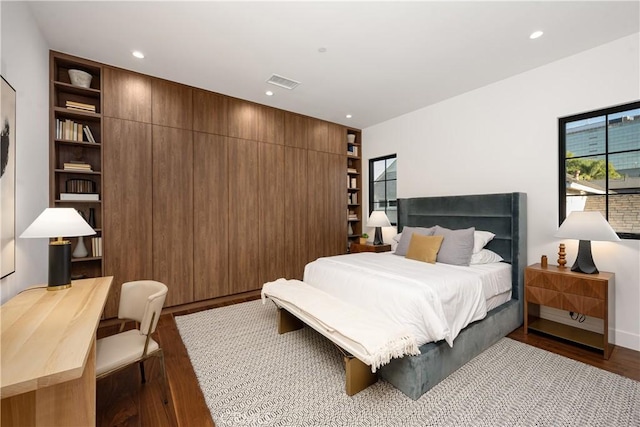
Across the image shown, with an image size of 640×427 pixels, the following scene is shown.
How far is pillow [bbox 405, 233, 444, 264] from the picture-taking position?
3.08 metres

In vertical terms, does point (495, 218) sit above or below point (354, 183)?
below

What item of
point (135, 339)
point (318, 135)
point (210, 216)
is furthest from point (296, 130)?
point (135, 339)

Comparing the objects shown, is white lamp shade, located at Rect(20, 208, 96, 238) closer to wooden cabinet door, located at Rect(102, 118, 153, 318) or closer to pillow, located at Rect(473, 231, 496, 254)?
wooden cabinet door, located at Rect(102, 118, 153, 318)

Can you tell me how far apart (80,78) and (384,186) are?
14.9 feet

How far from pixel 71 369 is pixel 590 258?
377 centimetres

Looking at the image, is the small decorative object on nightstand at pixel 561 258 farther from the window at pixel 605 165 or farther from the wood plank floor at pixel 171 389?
the wood plank floor at pixel 171 389

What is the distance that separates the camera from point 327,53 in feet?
9.27

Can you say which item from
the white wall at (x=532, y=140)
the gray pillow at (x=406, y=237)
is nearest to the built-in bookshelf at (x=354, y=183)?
the white wall at (x=532, y=140)

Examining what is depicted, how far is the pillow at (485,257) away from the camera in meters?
3.03

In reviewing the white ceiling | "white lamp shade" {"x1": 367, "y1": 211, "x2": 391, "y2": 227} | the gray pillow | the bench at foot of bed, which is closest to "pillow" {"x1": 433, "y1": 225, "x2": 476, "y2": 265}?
the gray pillow

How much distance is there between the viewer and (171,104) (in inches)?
138

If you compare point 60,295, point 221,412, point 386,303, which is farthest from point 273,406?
point 60,295

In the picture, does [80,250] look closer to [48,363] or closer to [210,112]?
[210,112]

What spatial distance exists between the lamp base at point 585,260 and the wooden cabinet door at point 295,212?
3.48m
